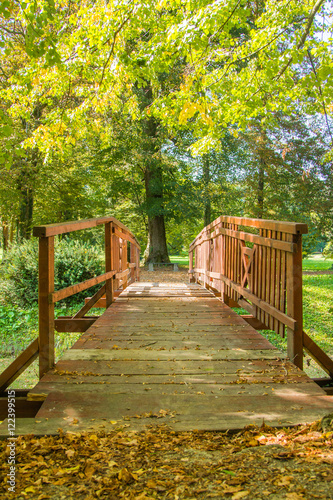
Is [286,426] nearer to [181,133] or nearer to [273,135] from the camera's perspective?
[181,133]

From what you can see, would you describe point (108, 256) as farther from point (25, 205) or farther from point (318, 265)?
point (318, 265)

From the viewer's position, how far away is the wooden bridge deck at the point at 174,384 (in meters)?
2.18

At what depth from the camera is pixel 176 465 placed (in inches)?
66.9

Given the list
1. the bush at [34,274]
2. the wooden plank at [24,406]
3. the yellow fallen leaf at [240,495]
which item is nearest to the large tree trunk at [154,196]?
the bush at [34,274]

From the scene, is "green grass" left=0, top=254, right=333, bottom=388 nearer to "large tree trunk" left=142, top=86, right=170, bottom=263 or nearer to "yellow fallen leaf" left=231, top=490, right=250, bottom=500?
"yellow fallen leaf" left=231, top=490, right=250, bottom=500

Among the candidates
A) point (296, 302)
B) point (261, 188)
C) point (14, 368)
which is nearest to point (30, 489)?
point (14, 368)

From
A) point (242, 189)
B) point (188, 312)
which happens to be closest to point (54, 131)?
point (188, 312)

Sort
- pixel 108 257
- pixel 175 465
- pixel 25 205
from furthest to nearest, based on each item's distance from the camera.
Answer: pixel 25 205
pixel 108 257
pixel 175 465

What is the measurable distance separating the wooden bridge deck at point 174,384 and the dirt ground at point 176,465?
6.0 inches

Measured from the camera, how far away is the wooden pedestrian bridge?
223cm

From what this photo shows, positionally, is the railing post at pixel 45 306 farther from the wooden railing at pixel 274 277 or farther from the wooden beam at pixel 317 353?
the wooden beam at pixel 317 353

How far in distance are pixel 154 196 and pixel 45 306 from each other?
57.3 feet

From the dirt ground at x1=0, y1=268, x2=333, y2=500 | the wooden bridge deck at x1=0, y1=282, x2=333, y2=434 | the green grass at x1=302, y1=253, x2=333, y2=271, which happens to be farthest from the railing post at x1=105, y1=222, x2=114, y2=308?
the green grass at x1=302, y1=253, x2=333, y2=271

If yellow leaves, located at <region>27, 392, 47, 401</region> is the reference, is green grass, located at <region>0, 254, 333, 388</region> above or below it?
below
